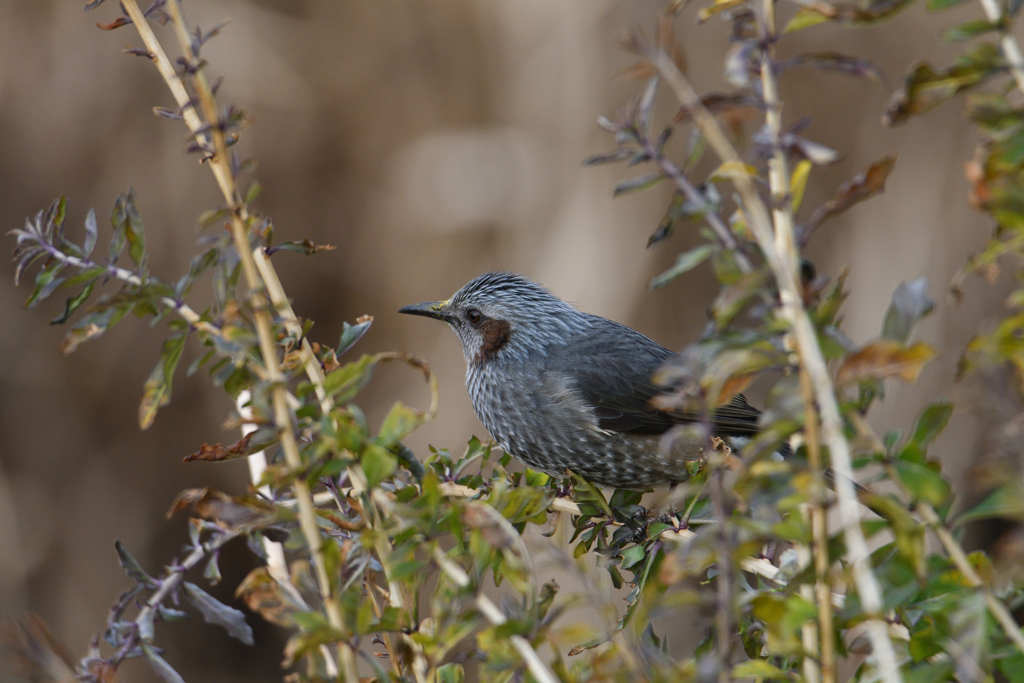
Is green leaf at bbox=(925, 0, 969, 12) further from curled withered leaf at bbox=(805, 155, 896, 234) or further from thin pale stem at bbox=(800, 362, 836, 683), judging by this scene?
thin pale stem at bbox=(800, 362, 836, 683)

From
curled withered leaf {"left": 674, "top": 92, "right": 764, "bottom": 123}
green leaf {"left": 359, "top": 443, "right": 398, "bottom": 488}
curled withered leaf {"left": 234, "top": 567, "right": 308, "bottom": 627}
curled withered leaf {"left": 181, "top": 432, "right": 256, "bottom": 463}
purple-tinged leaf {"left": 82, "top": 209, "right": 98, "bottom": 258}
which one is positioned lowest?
curled withered leaf {"left": 234, "top": 567, "right": 308, "bottom": 627}

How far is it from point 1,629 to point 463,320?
8.91 ft

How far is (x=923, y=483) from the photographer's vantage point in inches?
27.9

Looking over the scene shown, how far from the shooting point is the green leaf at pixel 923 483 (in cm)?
70

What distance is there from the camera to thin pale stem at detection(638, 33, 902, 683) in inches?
26.3

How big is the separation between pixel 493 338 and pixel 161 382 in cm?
238

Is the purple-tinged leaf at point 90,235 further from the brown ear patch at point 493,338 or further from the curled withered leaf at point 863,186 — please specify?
the brown ear patch at point 493,338

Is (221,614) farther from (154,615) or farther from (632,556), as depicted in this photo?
(632,556)

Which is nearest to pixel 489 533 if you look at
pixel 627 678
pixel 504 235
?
pixel 627 678

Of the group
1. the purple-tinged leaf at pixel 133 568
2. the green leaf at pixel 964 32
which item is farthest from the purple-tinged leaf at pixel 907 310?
the purple-tinged leaf at pixel 133 568

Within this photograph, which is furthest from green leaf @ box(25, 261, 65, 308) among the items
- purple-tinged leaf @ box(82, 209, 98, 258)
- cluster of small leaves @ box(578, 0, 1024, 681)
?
cluster of small leaves @ box(578, 0, 1024, 681)

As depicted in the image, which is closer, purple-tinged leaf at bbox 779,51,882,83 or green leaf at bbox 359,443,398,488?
purple-tinged leaf at bbox 779,51,882,83

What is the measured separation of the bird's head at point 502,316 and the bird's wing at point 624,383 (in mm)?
115

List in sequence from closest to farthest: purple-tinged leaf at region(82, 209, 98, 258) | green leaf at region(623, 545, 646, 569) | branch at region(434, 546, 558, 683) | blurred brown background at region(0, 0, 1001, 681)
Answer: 1. branch at region(434, 546, 558, 683)
2. purple-tinged leaf at region(82, 209, 98, 258)
3. green leaf at region(623, 545, 646, 569)
4. blurred brown background at region(0, 0, 1001, 681)
